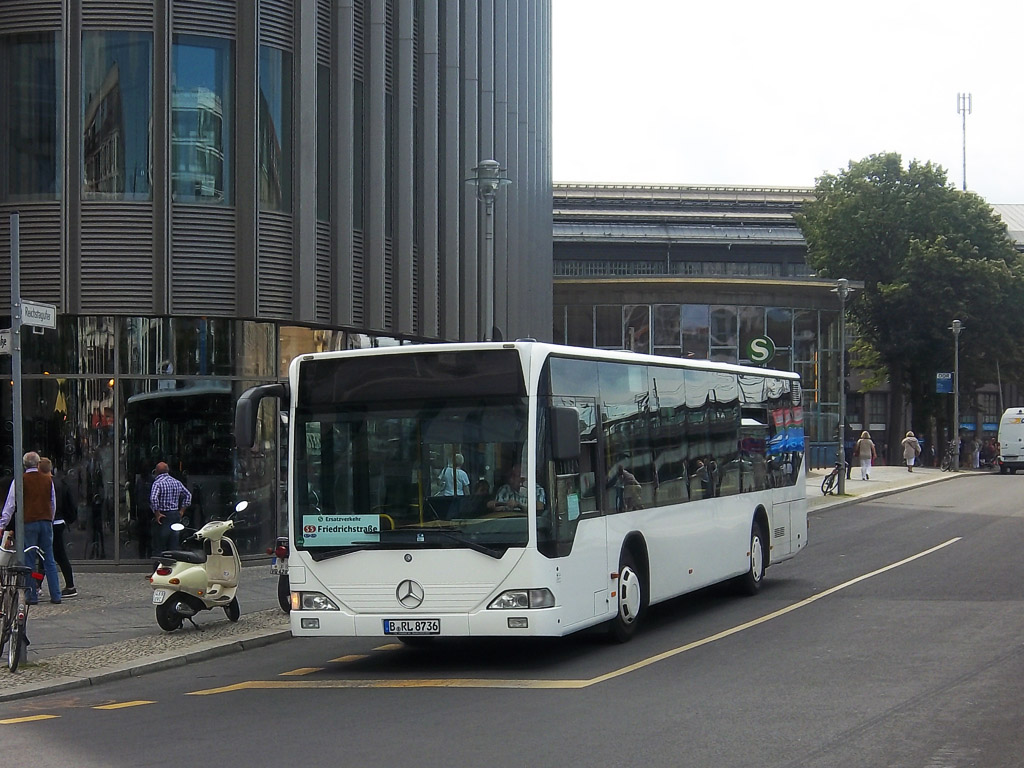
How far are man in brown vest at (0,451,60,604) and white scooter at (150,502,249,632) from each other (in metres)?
2.70

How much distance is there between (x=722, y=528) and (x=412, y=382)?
5.82 metres

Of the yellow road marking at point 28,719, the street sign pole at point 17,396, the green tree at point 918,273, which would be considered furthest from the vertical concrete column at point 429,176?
the green tree at point 918,273

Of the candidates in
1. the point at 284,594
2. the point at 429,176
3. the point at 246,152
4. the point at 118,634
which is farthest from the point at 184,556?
the point at 429,176

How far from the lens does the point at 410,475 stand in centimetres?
1199

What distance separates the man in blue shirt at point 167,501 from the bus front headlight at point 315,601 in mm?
8180

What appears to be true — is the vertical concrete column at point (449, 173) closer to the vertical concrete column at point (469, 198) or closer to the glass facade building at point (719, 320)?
the vertical concrete column at point (469, 198)

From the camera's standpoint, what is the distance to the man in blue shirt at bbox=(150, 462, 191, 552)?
2009 centimetres

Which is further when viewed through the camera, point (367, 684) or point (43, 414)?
point (43, 414)

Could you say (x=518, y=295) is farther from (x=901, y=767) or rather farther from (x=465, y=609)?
(x=901, y=767)

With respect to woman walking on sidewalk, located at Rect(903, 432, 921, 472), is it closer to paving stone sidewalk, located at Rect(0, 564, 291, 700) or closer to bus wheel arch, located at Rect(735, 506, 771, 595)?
bus wheel arch, located at Rect(735, 506, 771, 595)

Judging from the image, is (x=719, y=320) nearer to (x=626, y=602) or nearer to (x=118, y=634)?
(x=118, y=634)

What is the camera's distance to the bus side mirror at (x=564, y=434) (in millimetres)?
11844

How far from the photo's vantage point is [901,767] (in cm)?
757

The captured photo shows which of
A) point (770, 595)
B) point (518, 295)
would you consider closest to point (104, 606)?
point (770, 595)
